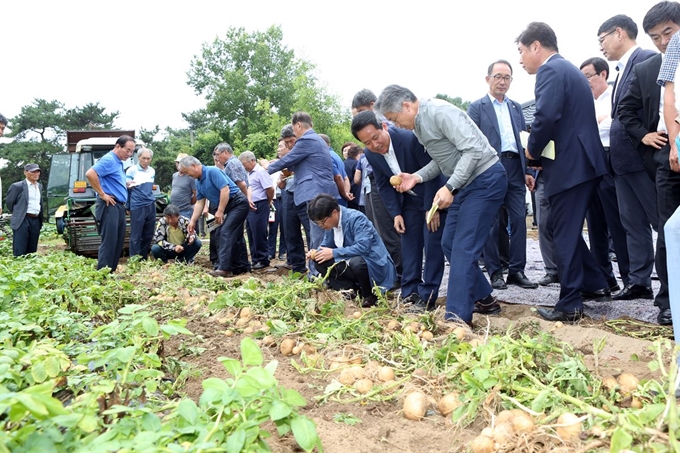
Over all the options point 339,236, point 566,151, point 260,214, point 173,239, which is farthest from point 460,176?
point 173,239

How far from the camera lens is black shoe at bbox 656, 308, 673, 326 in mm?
3521

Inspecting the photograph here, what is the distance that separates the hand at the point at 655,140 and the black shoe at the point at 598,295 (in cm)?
124

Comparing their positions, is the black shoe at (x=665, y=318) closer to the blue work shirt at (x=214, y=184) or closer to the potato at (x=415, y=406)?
the potato at (x=415, y=406)

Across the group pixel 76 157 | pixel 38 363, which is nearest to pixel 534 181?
pixel 38 363

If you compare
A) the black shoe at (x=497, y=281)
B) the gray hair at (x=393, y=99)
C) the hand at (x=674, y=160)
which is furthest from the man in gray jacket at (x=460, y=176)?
the black shoe at (x=497, y=281)

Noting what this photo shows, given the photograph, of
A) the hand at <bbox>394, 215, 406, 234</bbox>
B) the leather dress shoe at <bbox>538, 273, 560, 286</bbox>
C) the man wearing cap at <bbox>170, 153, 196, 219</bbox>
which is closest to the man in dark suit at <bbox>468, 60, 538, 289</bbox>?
the leather dress shoe at <bbox>538, 273, 560, 286</bbox>

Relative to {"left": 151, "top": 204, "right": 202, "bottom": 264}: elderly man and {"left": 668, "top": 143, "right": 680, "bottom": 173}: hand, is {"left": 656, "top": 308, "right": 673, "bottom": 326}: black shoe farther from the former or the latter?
{"left": 151, "top": 204, "right": 202, "bottom": 264}: elderly man

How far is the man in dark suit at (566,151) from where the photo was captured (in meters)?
3.90

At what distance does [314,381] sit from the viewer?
265 centimetres

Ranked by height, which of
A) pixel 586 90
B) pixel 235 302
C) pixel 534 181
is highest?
pixel 586 90

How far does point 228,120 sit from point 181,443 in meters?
42.9

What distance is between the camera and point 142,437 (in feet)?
4.46

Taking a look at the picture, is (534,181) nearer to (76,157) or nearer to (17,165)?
(76,157)

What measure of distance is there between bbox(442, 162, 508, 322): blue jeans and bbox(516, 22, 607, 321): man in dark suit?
0.42 metres
